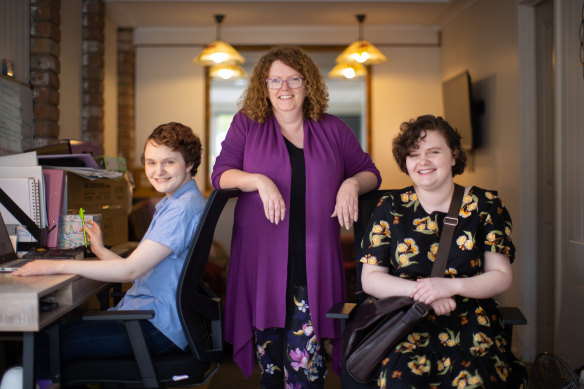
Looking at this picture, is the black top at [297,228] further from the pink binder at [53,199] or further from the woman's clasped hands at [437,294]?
the pink binder at [53,199]

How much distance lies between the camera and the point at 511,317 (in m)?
1.66

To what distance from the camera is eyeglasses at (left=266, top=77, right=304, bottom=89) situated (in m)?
1.91

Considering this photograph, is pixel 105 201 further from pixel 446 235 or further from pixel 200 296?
pixel 446 235

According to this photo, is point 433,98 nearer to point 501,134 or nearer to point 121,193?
point 501,134

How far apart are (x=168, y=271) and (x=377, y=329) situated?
2.32 ft

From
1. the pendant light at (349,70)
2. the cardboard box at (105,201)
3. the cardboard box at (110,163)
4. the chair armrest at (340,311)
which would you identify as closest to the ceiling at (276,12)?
the pendant light at (349,70)

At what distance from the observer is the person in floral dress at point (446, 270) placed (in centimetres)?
157

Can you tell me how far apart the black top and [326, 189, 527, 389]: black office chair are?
0.19 metres

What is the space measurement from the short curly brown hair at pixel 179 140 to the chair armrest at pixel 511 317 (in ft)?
3.81

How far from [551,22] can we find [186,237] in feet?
9.27

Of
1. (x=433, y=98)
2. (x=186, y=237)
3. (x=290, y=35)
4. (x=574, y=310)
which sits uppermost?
(x=290, y=35)

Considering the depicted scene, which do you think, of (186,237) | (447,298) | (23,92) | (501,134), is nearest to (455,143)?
(447,298)

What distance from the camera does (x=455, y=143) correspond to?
5.99ft

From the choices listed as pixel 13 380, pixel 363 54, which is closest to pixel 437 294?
pixel 13 380
